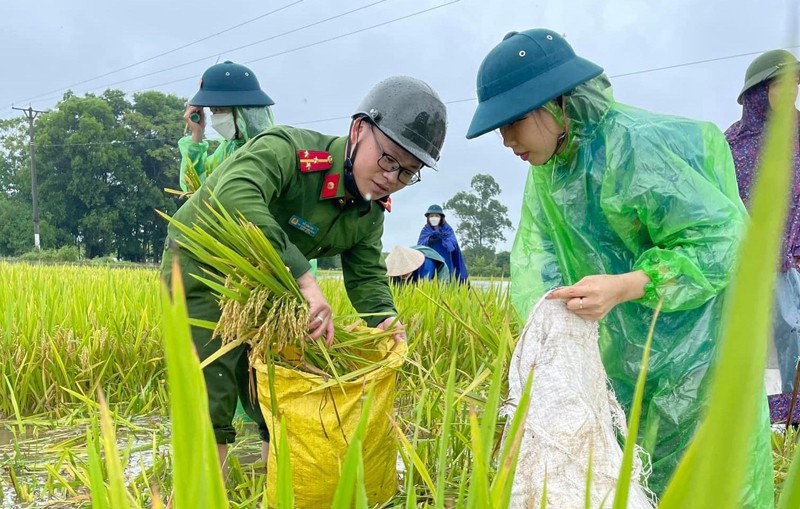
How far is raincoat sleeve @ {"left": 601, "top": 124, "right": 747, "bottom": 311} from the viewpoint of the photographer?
4.18ft

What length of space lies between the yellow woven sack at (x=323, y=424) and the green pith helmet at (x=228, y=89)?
1641 millimetres

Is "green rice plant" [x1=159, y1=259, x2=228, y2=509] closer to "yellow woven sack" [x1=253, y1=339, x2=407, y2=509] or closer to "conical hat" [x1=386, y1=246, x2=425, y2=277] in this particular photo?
"yellow woven sack" [x1=253, y1=339, x2=407, y2=509]

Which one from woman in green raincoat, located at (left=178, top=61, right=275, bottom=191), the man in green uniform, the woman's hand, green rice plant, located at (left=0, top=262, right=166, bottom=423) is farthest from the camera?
woman in green raincoat, located at (left=178, top=61, right=275, bottom=191)

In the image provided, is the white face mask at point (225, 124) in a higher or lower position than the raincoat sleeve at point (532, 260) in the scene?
higher

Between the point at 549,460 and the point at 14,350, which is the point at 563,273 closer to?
the point at 549,460

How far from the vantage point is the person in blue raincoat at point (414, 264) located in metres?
5.91

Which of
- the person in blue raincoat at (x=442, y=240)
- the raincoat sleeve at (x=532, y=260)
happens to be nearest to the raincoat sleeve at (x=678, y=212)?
the raincoat sleeve at (x=532, y=260)

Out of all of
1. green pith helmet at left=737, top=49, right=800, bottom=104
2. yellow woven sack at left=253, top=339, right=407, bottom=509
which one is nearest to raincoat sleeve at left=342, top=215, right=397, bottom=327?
yellow woven sack at left=253, top=339, right=407, bottom=509

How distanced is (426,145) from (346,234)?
43 cm

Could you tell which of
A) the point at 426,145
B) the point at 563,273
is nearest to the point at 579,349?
the point at 563,273

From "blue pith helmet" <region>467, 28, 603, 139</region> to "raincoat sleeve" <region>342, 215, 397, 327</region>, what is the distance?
0.93 m

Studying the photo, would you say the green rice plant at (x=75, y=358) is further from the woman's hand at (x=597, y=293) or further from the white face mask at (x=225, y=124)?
the woman's hand at (x=597, y=293)

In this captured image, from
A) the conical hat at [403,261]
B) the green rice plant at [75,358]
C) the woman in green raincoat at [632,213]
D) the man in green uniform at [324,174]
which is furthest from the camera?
the conical hat at [403,261]

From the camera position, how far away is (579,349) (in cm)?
119
